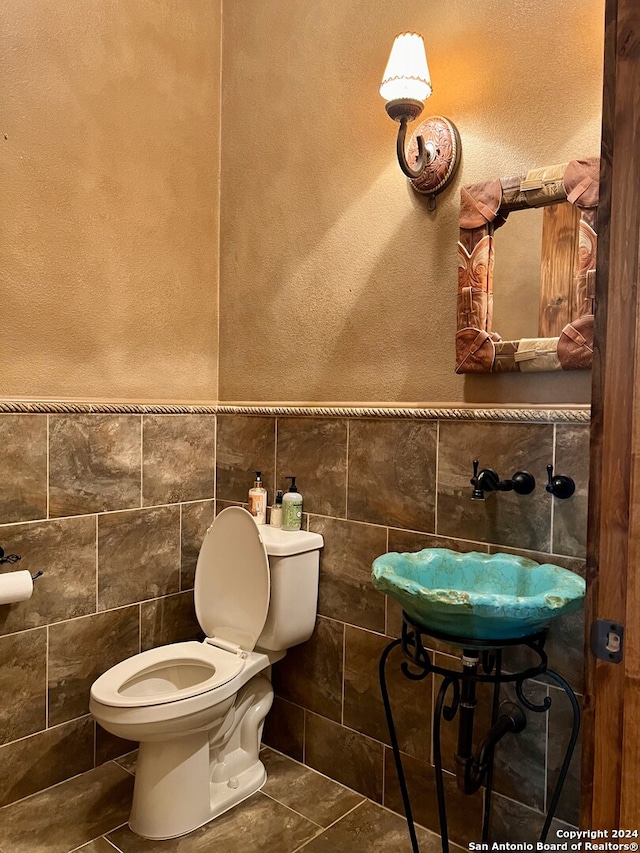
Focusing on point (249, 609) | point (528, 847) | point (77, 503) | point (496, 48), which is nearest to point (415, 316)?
point (496, 48)

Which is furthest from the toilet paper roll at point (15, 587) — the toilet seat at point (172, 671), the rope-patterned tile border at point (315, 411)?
the rope-patterned tile border at point (315, 411)

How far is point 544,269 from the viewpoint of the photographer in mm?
1653

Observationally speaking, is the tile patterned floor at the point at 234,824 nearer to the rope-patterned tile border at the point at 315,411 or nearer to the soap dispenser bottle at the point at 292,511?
the soap dispenser bottle at the point at 292,511

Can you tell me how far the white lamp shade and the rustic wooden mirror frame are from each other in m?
0.31

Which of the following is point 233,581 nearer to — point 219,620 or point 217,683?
point 219,620

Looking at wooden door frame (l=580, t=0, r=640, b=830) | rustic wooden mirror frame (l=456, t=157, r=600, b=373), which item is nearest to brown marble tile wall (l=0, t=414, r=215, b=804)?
rustic wooden mirror frame (l=456, t=157, r=600, b=373)

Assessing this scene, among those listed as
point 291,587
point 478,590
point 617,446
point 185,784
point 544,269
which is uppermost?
point 544,269

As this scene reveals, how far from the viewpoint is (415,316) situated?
193cm

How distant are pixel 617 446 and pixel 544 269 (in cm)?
94

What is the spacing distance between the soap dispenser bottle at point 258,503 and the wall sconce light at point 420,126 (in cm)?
115

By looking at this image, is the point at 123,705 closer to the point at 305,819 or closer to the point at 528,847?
the point at 305,819

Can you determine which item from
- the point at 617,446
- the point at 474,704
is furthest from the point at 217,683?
the point at 617,446

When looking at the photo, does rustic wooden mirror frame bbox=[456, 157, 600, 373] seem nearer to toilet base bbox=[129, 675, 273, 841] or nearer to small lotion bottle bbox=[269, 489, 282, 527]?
small lotion bottle bbox=[269, 489, 282, 527]

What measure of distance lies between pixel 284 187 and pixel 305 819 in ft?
7.08
